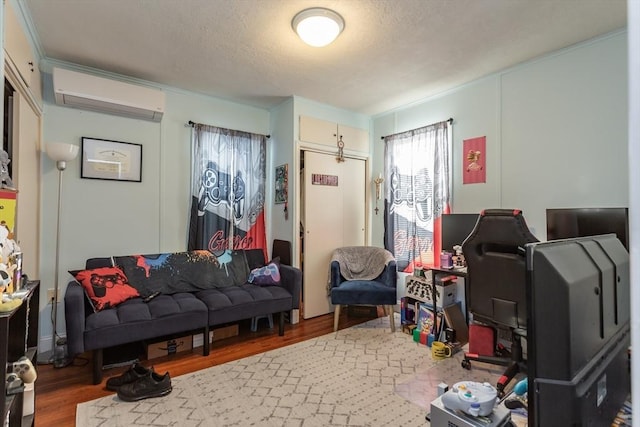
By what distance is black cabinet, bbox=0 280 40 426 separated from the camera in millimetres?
1062

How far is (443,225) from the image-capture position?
Answer: 10.7 feet

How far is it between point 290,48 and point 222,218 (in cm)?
193

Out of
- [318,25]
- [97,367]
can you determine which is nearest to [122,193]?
[97,367]

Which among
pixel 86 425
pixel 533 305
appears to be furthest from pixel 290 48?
pixel 86 425

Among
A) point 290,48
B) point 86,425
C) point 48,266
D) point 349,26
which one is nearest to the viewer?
point 86,425

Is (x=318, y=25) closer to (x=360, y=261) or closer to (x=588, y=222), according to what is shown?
(x=588, y=222)

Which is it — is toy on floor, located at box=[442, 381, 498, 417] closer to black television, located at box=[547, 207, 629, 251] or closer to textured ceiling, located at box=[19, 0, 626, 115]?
black television, located at box=[547, 207, 629, 251]

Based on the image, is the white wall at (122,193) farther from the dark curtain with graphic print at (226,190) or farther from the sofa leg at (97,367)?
the sofa leg at (97,367)

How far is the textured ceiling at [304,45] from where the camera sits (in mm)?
2129

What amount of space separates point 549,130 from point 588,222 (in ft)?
3.04

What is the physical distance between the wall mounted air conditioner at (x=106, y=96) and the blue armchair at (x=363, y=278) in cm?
241

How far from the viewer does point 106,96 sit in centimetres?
290

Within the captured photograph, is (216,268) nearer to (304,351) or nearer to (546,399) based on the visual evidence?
(304,351)

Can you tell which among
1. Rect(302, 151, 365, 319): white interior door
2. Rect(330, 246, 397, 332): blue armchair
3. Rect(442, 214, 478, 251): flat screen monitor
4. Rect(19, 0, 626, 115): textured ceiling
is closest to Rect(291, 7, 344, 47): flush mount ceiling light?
Rect(19, 0, 626, 115): textured ceiling
